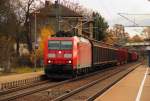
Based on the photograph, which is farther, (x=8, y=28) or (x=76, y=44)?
(x=8, y=28)

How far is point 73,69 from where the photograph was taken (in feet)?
111

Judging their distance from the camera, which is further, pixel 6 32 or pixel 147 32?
pixel 147 32

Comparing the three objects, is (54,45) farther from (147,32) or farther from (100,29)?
(147,32)

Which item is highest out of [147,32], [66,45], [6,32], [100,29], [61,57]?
[147,32]

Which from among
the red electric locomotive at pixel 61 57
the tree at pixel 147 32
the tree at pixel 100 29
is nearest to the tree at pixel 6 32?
the red electric locomotive at pixel 61 57

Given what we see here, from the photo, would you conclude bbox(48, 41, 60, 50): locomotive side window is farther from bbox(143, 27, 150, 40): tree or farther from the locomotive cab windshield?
bbox(143, 27, 150, 40): tree

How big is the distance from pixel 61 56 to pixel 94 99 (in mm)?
14085

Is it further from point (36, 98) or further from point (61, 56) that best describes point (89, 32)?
point (36, 98)

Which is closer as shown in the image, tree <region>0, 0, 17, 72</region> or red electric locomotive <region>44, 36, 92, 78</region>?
red electric locomotive <region>44, 36, 92, 78</region>

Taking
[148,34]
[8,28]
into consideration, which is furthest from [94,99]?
[148,34]

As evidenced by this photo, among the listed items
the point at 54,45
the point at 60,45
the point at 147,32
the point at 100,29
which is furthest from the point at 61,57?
the point at 147,32

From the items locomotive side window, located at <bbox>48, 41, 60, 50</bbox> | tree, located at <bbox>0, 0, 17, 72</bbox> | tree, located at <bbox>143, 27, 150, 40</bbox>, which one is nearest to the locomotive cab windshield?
locomotive side window, located at <bbox>48, 41, 60, 50</bbox>

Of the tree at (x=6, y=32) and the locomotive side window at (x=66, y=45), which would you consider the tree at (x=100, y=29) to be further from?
the locomotive side window at (x=66, y=45)

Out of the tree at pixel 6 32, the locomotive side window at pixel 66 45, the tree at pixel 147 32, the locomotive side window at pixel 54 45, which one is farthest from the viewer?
the tree at pixel 147 32
